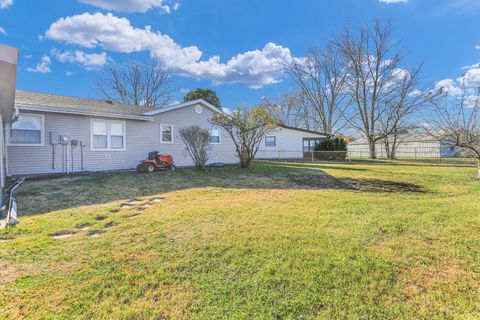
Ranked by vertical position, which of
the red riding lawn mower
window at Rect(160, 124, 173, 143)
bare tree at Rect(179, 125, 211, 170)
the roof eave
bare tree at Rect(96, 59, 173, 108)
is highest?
bare tree at Rect(96, 59, 173, 108)

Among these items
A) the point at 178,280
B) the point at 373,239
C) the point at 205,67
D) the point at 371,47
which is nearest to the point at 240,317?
the point at 178,280

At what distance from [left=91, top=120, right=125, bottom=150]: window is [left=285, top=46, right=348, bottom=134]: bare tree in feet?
85.0

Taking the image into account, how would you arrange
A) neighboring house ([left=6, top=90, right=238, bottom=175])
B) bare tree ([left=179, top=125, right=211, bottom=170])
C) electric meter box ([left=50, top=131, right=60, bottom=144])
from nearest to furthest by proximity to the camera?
neighboring house ([left=6, top=90, right=238, bottom=175]) < electric meter box ([left=50, top=131, right=60, bottom=144]) < bare tree ([left=179, top=125, right=211, bottom=170])

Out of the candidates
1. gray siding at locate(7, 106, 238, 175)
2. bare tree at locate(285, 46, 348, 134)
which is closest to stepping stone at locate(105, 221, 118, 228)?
gray siding at locate(7, 106, 238, 175)

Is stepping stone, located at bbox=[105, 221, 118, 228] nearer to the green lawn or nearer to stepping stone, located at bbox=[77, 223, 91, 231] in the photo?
the green lawn

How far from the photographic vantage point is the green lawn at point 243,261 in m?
2.13

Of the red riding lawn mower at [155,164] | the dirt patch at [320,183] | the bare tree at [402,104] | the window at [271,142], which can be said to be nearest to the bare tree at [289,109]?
the bare tree at [402,104]

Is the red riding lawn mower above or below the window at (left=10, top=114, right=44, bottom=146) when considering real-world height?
below

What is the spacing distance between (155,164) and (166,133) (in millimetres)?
2646

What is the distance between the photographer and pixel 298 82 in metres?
32.8

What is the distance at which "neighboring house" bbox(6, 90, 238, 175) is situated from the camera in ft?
30.2

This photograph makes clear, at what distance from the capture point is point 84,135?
10.4 meters

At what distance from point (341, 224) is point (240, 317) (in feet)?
8.32

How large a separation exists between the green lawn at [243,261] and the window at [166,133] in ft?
24.9
